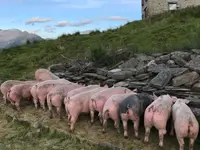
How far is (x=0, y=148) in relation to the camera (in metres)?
6.28

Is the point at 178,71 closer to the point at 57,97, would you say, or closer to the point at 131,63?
the point at 131,63

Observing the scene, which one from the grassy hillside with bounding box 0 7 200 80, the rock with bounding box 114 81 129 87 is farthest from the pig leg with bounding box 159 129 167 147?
the grassy hillside with bounding box 0 7 200 80

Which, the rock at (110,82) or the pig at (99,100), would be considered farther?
the rock at (110,82)

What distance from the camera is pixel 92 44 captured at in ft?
47.2

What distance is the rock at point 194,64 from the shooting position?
7416mm

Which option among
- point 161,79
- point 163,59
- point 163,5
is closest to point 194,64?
point 161,79

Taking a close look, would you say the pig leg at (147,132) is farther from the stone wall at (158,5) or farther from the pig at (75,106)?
the stone wall at (158,5)

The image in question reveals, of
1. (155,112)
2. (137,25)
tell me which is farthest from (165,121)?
(137,25)

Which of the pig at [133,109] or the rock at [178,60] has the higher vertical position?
the rock at [178,60]

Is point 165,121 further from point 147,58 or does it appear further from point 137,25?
point 137,25

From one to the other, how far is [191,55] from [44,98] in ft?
11.1

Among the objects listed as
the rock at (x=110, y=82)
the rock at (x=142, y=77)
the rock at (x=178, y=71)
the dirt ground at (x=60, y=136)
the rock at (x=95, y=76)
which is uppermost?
the rock at (x=178, y=71)

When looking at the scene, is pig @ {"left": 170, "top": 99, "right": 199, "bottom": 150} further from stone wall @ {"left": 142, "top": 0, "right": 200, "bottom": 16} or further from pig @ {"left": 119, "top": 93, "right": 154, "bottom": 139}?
stone wall @ {"left": 142, "top": 0, "right": 200, "bottom": 16}

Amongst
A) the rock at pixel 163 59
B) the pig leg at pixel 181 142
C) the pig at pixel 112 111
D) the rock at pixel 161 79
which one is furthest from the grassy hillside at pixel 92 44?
the pig leg at pixel 181 142
